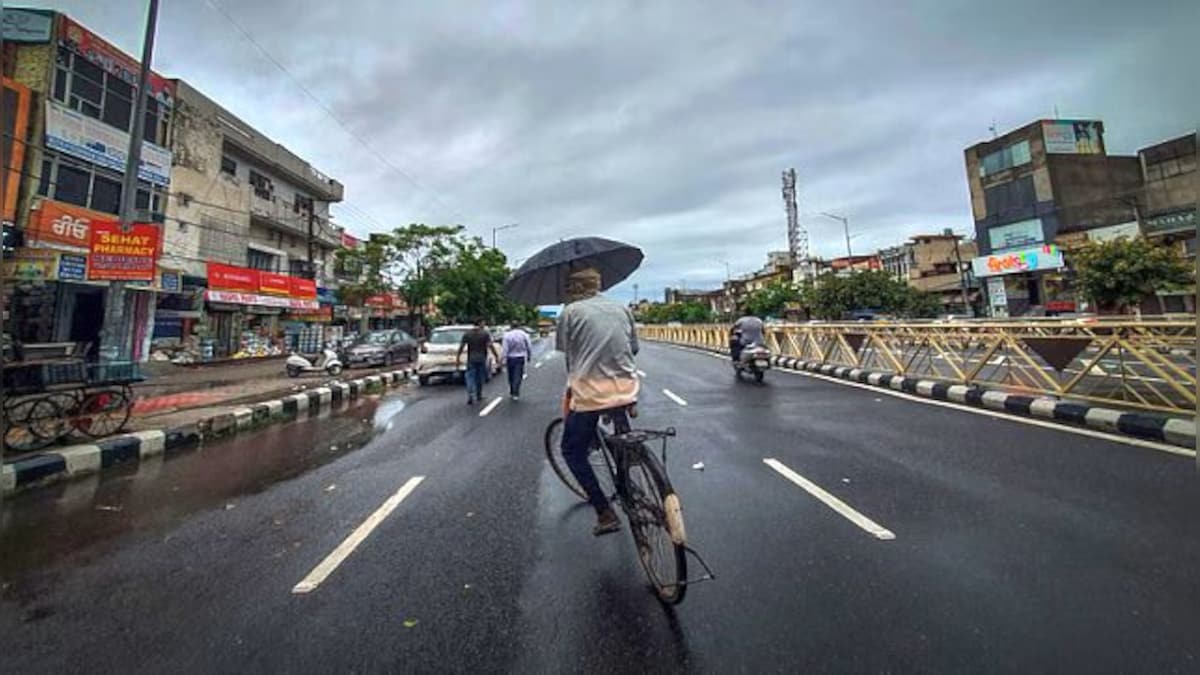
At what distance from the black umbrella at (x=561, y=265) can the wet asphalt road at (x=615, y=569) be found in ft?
6.08

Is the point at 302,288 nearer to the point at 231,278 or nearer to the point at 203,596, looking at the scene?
the point at 231,278

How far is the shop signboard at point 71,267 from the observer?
564 inches

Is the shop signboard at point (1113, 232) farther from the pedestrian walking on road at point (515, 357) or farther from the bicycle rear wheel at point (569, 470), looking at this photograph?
the bicycle rear wheel at point (569, 470)

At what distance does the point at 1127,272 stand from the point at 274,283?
37.2 metres

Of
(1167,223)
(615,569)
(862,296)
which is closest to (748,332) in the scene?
(615,569)

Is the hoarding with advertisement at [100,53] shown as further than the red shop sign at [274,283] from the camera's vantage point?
No

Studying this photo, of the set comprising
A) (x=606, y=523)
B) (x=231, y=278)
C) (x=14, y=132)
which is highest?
(x=14, y=132)

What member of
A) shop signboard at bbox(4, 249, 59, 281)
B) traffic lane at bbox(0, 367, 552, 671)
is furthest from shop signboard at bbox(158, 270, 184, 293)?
traffic lane at bbox(0, 367, 552, 671)

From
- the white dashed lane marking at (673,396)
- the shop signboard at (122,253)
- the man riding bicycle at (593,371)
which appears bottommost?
the white dashed lane marking at (673,396)

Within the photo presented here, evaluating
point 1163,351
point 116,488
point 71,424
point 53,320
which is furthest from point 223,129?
point 1163,351

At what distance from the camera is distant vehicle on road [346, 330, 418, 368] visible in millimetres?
20250

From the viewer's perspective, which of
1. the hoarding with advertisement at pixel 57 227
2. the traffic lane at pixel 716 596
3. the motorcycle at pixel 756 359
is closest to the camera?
the traffic lane at pixel 716 596

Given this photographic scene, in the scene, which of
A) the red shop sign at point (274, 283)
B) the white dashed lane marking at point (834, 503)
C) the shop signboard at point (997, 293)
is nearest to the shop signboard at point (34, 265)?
the red shop sign at point (274, 283)

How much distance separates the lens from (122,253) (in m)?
9.38
